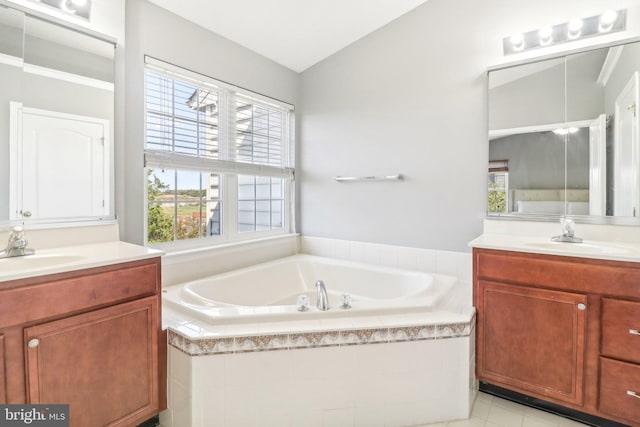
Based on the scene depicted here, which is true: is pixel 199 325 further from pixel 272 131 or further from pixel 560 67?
pixel 560 67

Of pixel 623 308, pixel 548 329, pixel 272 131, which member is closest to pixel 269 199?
pixel 272 131

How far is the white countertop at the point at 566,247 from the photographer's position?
1.56 metres

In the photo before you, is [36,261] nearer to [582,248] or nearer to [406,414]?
[406,414]

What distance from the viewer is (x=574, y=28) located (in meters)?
2.10

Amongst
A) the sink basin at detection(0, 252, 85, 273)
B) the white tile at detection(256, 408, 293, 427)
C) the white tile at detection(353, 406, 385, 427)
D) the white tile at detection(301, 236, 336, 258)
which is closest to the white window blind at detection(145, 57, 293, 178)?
the white tile at detection(301, 236, 336, 258)

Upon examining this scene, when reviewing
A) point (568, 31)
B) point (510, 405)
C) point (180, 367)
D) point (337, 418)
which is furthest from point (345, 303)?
point (568, 31)

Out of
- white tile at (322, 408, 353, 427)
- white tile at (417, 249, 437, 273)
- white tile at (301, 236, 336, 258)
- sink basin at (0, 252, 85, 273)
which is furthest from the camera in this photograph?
white tile at (301, 236, 336, 258)

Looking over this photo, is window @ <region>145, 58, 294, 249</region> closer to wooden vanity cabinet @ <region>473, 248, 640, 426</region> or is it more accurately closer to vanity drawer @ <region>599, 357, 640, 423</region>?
wooden vanity cabinet @ <region>473, 248, 640, 426</region>

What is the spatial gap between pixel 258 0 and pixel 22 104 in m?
1.50

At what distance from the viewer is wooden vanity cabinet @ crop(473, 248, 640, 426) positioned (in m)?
1.54

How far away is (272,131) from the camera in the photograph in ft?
10.2

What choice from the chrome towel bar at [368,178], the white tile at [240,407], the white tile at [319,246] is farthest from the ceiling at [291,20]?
the white tile at [240,407]

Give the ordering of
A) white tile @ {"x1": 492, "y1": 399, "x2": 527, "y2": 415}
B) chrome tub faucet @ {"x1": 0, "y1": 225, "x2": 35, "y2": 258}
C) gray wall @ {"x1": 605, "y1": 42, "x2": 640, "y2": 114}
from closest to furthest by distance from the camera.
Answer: chrome tub faucet @ {"x1": 0, "y1": 225, "x2": 35, "y2": 258} < white tile @ {"x1": 492, "y1": 399, "x2": 527, "y2": 415} < gray wall @ {"x1": 605, "y1": 42, "x2": 640, "y2": 114}

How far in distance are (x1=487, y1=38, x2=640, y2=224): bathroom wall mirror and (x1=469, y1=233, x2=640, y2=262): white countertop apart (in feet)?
0.72
